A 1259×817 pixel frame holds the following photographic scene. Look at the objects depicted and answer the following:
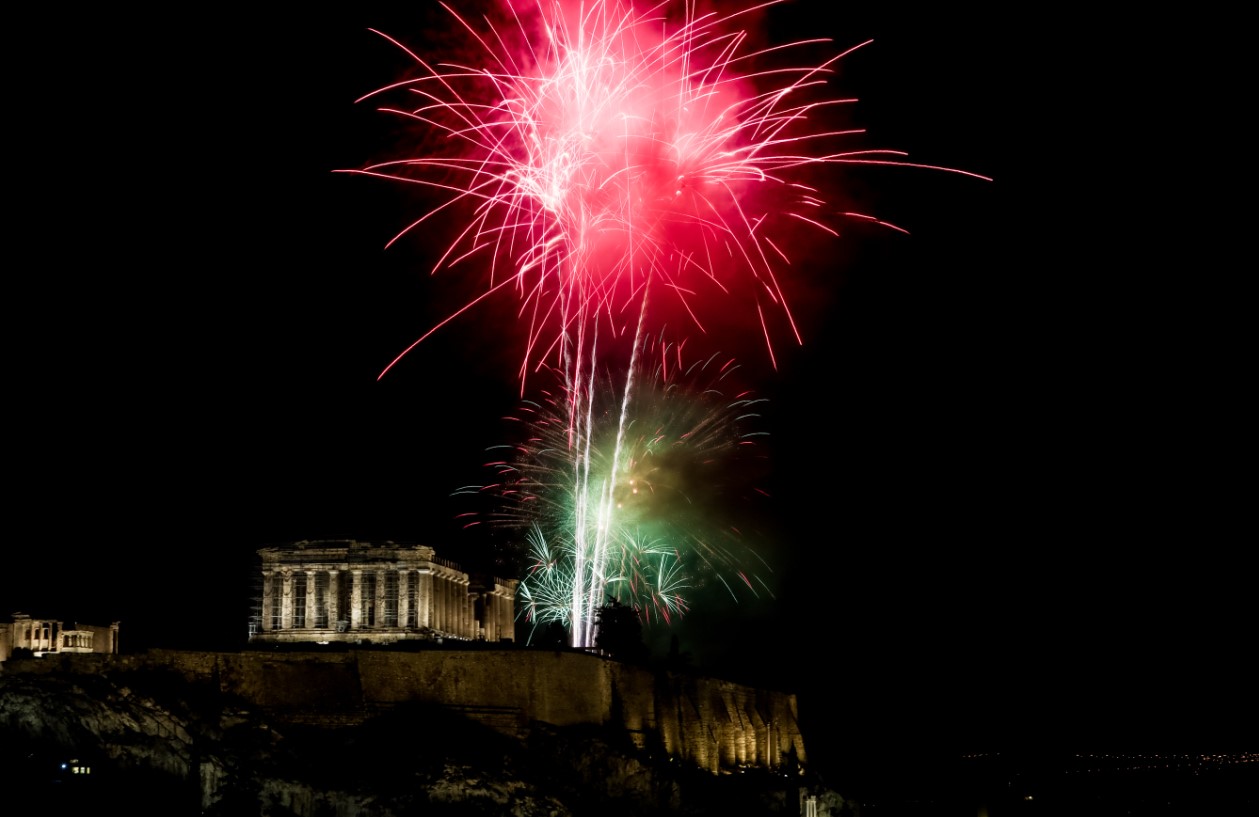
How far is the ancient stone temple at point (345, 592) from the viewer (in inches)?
2581

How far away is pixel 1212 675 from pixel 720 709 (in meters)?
78.0

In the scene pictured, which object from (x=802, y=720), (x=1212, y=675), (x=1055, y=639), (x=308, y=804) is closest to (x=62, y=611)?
(x=308, y=804)

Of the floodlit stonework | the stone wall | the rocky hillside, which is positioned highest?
the floodlit stonework

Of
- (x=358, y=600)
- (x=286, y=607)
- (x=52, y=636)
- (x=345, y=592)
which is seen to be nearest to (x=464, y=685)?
(x=358, y=600)

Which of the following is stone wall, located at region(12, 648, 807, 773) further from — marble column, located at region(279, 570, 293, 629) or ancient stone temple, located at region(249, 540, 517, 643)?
marble column, located at region(279, 570, 293, 629)

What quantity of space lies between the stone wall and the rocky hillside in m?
0.75

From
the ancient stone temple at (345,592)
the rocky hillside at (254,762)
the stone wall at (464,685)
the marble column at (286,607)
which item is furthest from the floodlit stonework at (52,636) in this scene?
the rocky hillside at (254,762)

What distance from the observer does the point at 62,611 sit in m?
75.9

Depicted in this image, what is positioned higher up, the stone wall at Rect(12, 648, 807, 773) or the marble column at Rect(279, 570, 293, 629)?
the marble column at Rect(279, 570, 293, 629)

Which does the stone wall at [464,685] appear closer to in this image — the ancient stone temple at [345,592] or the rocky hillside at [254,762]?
the rocky hillside at [254,762]

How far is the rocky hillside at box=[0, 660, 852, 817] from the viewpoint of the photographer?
4247 cm

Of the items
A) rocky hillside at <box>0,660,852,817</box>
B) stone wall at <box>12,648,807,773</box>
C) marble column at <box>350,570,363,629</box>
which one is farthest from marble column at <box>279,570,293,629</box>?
rocky hillside at <box>0,660,852,817</box>

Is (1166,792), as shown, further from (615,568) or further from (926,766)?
(615,568)

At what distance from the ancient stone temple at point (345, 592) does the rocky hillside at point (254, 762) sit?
17.5 metres
